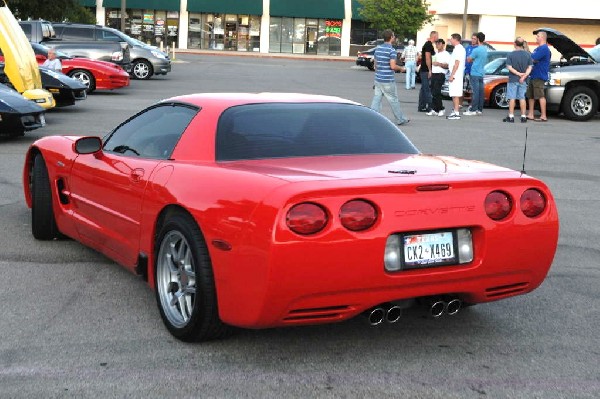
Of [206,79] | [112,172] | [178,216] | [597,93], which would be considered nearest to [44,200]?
[112,172]

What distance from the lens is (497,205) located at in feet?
15.2

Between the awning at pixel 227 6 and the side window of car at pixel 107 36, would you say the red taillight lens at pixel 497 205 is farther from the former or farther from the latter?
the awning at pixel 227 6

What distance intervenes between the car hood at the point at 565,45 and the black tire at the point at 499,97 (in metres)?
1.86

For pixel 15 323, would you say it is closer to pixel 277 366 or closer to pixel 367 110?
pixel 277 366

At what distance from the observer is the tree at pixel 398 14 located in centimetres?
6234

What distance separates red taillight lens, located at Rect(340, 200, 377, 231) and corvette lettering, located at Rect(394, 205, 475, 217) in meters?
0.12

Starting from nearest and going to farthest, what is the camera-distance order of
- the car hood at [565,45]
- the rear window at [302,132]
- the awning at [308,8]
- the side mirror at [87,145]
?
the rear window at [302,132], the side mirror at [87,145], the car hood at [565,45], the awning at [308,8]

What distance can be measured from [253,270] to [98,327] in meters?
1.27

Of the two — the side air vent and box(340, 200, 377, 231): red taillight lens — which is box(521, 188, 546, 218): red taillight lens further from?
box(340, 200, 377, 231): red taillight lens

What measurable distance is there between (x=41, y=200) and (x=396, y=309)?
340 centimetres

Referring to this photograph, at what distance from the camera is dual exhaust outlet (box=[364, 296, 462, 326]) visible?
14.7 feet

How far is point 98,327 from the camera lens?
5.04m

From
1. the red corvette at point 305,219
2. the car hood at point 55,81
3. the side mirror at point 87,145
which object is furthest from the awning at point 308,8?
the red corvette at point 305,219

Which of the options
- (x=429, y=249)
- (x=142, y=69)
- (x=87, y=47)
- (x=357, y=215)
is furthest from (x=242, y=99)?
(x=142, y=69)
